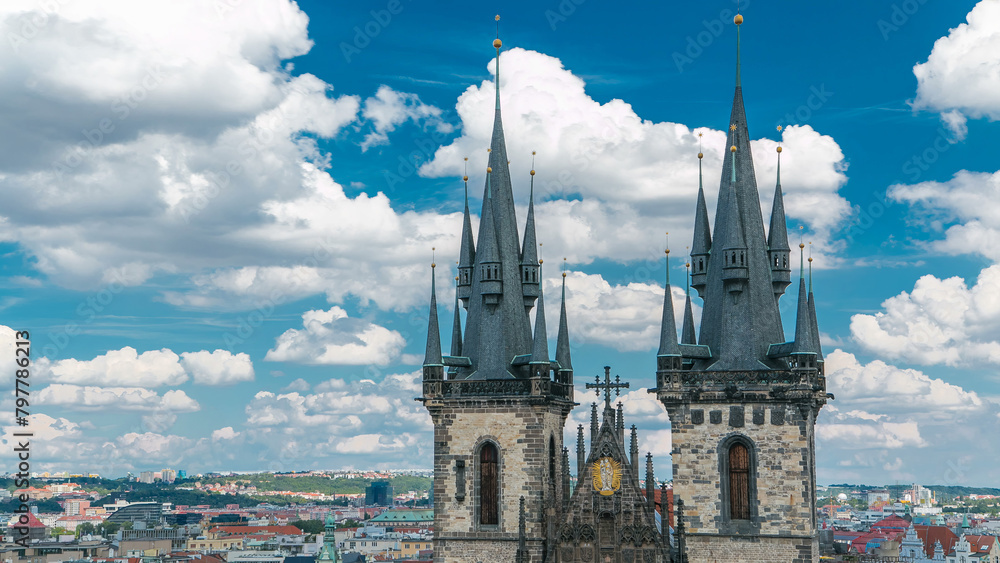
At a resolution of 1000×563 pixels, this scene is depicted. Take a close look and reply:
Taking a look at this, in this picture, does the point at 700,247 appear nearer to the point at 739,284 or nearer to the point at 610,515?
the point at 739,284

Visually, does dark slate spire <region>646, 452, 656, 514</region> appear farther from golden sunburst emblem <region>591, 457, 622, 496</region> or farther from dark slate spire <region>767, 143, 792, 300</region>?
dark slate spire <region>767, 143, 792, 300</region>

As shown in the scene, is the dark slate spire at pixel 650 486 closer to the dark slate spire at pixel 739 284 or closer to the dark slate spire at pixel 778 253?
the dark slate spire at pixel 739 284

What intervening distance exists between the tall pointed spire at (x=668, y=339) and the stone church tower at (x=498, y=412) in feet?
18.1

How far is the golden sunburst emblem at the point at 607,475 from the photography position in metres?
53.9

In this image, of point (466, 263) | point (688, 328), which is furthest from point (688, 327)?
point (466, 263)

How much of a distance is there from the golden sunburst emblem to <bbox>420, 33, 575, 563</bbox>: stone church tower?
2211 mm

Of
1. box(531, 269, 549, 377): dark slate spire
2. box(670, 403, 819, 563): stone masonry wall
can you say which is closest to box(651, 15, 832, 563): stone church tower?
box(670, 403, 819, 563): stone masonry wall

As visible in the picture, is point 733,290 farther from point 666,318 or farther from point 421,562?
point 421,562

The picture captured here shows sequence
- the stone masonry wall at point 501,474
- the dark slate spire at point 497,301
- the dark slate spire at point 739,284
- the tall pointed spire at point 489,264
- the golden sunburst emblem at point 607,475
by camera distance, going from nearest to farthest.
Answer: the dark slate spire at point 739,284, the golden sunburst emblem at point 607,475, the stone masonry wall at point 501,474, the dark slate spire at point 497,301, the tall pointed spire at point 489,264

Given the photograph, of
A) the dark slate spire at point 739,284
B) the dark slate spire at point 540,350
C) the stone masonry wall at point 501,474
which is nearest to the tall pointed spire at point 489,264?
the dark slate spire at point 540,350

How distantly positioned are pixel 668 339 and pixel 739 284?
4139 millimetres

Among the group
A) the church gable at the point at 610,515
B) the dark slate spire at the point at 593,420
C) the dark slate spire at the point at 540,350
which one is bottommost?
the church gable at the point at 610,515

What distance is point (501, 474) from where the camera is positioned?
55312mm

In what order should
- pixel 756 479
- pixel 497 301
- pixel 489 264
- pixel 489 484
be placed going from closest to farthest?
pixel 756 479, pixel 489 484, pixel 489 264, pixel 497 301
